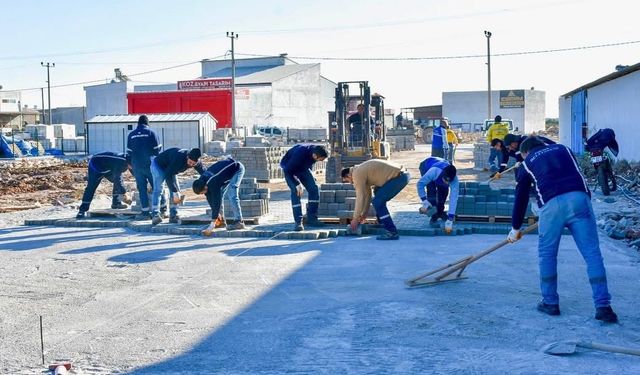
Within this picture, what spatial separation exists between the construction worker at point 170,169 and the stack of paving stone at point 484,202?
15.5ft

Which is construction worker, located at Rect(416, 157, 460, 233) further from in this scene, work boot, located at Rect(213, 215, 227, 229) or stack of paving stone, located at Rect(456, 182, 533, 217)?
work boot, located at Rect(213, 215, 227, 229)

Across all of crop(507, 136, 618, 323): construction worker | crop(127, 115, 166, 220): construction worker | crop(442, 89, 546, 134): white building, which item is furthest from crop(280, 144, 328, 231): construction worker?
crop(442, 89, 546, 134): white building

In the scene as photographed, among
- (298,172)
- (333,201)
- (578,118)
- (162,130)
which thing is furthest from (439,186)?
(162,130)

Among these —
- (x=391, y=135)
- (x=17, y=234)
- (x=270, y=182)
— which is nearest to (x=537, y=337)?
(x=17, y=234)

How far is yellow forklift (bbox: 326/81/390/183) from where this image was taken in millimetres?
21125

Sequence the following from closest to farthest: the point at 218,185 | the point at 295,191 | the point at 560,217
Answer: the point at 560,217
the point at 218,185
the point at 295,191

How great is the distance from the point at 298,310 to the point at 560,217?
2746 mm

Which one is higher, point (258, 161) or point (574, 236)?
point (258, 161)

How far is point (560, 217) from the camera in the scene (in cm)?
709

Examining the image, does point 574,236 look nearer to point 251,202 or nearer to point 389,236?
point 389,236

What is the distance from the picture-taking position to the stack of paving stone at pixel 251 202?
1395 cm

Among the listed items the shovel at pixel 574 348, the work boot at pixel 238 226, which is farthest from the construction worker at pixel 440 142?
the shovel at pixel 574 348

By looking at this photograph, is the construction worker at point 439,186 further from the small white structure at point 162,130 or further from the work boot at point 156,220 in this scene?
the small white structure at point 162,130

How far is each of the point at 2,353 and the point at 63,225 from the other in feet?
27.3
